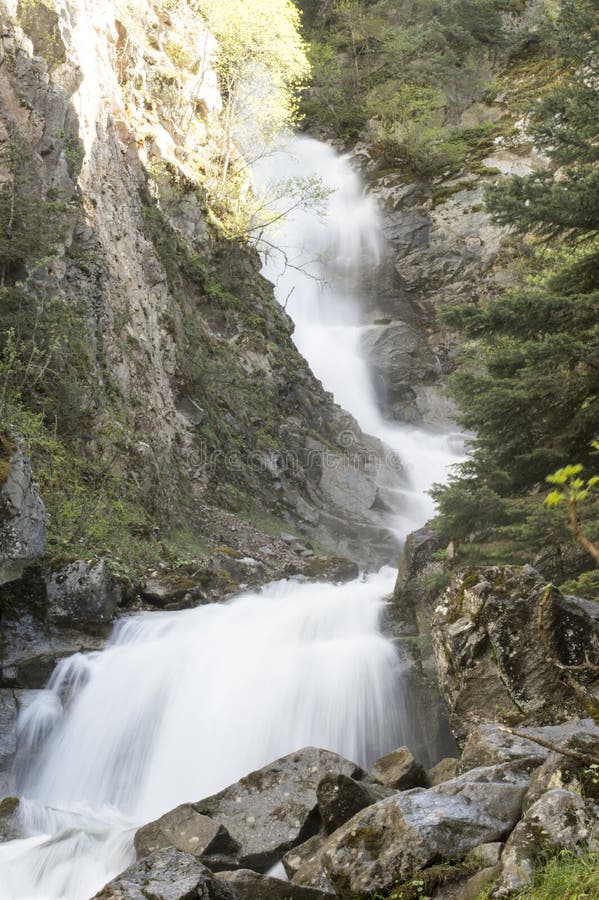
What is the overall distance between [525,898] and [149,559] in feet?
29.4

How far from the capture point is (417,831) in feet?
12.1

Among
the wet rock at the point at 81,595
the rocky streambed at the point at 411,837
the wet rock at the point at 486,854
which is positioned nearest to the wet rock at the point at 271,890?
the rocky streambed at the point at 411,837

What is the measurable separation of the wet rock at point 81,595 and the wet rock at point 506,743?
572 centimetres

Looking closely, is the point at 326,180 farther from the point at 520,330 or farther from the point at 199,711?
the point at 199,711

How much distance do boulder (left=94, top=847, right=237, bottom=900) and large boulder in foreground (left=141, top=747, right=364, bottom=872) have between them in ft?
5.06

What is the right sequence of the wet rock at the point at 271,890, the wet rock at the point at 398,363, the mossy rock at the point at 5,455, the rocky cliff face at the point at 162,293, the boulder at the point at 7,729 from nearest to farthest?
the wet rock at the point at 271,890 < the boulder at the point at 7,729 < the mossy rock at the point at 5,455 < the rocky cliff face at the point at 162,293 < the wet rock at the point at 398,363

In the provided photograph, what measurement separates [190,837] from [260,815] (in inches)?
24.4

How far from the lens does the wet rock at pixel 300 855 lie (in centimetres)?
477

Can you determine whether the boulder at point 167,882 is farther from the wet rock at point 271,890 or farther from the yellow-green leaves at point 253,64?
the yellow-green leaves at point 253,64

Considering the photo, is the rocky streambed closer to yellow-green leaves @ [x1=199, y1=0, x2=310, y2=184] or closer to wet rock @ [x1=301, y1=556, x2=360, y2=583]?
wet rock @ [x1=301, y1=556, x2=360, y2=583]

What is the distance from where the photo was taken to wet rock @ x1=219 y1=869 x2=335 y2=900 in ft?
13.5

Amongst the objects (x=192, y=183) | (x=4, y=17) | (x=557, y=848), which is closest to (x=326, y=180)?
(x=192, y=183)

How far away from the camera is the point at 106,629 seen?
30.7 feet

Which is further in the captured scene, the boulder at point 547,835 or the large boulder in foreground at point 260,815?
the large boulder in foreground at point 260,815
